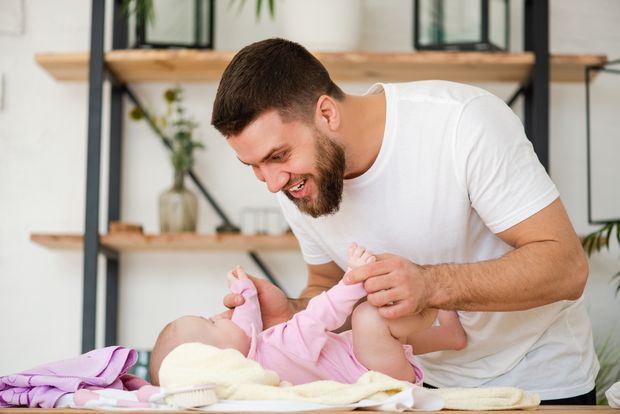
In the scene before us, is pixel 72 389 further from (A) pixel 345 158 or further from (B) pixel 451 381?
(B) pixel 451 381

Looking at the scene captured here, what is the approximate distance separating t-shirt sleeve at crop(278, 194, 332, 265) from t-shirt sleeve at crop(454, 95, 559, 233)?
0.42 m

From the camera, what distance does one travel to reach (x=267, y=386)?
1.20m

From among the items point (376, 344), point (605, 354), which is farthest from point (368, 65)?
point (376, 344)

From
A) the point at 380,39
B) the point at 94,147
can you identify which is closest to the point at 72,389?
the point at 94,147

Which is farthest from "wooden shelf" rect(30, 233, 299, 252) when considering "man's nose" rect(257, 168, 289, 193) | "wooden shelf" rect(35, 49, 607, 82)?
"man's nose" rect(257, 168, 289, 193)

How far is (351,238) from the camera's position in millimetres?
1826

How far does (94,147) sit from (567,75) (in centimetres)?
162

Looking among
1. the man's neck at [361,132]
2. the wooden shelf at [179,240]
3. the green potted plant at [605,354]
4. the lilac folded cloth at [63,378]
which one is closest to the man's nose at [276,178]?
the man's neck at [361,132]

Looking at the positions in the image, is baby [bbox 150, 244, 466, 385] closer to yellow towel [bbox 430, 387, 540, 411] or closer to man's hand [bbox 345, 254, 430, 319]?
man's hand [bbox 345, 254, 430, 319]

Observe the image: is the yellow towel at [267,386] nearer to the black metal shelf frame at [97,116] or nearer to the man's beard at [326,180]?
the man's beard at [326,180]

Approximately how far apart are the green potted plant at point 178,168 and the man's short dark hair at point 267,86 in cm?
145

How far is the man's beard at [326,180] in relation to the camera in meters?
1.67

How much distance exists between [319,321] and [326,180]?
0.29 meters

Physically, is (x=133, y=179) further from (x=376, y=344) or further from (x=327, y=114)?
(x=376, y=344)
